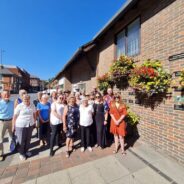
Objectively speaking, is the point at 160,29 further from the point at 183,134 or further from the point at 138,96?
the point at 183,134

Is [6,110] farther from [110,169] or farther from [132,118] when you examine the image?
[132,118]

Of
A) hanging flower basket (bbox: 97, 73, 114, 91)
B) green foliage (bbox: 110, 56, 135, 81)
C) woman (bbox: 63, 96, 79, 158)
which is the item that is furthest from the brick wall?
woman (bbox: 63, 96, 79, 158)

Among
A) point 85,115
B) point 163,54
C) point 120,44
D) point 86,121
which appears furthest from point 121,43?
point 86,121

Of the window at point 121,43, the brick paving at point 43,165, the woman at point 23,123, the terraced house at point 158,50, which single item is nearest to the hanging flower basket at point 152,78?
the terraced house at point 158,50

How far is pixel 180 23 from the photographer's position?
9.88 ft

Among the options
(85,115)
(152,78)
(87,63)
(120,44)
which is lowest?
(85,115)

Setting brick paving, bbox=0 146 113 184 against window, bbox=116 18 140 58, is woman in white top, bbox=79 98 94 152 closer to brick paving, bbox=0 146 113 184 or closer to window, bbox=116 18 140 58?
brick paving, bbox=0 146 113 184

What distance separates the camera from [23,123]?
3.46 m

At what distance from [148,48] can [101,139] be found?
9.24ft

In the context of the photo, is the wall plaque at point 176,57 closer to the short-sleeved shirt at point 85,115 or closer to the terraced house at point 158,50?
the terraced house at point 158,50

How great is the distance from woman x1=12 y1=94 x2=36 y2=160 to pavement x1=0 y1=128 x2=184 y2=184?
0.35m

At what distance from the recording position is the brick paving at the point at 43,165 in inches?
111

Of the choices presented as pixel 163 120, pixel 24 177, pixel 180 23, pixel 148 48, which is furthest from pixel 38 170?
pixel 180 23

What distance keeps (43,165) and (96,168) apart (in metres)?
1.21
